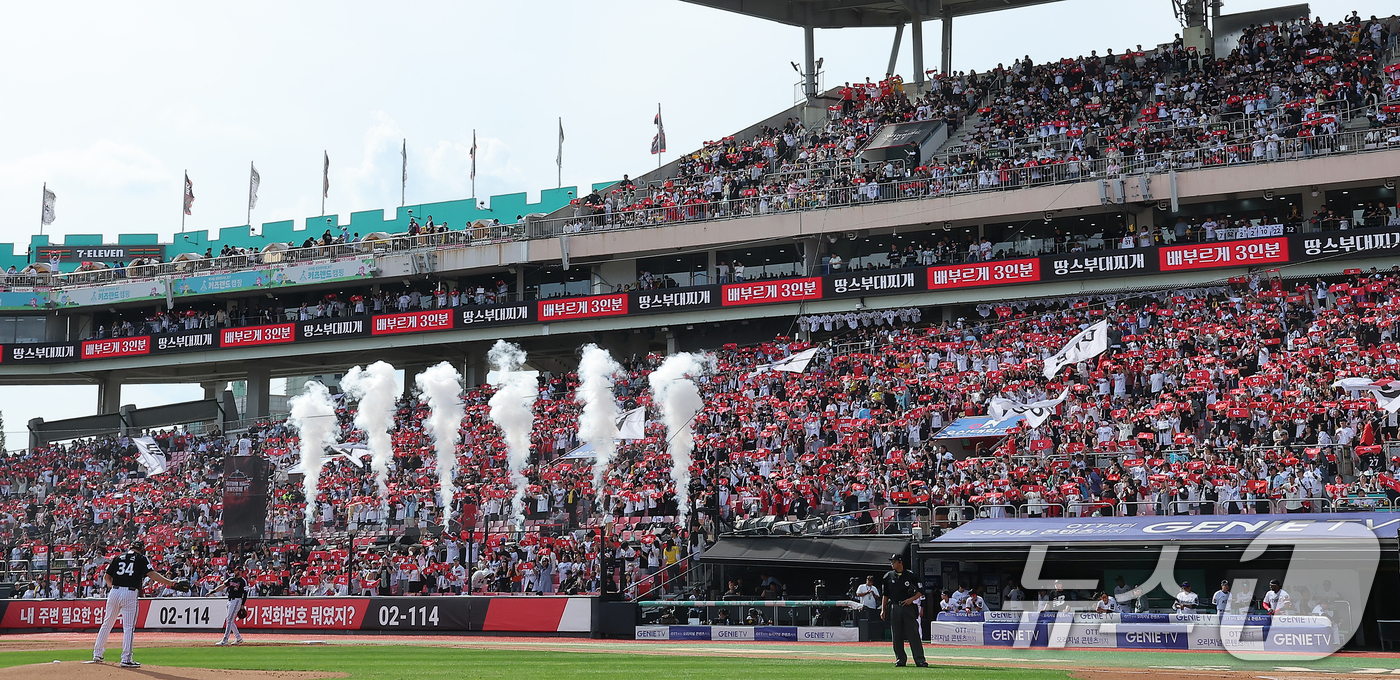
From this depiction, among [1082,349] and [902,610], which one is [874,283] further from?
[902,610]

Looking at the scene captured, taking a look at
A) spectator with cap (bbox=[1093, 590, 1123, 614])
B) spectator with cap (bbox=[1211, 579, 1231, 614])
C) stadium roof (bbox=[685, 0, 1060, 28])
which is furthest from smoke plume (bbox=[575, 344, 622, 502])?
stadium roof (bbox=[685, 0, 1060, 28])

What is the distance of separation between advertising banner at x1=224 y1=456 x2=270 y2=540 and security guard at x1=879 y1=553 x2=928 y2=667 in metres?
19.5

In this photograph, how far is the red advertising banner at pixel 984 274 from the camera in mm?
42125

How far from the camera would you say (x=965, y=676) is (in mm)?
14859

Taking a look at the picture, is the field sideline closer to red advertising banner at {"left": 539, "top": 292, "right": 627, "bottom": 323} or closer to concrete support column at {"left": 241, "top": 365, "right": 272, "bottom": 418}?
red advertising banner at {"left": 539, "top": 292, "right": 627, "bottom": 323}

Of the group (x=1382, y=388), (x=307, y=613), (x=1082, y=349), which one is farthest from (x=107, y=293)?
(x=1382, y=388)

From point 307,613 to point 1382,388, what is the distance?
76.8 ft

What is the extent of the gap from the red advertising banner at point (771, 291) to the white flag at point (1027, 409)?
47.0 ft

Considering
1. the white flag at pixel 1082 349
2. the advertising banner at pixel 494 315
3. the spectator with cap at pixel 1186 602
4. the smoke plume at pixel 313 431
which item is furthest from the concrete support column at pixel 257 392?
the spectator with cap at pixel 1186 602

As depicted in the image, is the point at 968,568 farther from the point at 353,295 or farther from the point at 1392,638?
the point at 353,295

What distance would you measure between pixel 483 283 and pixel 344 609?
84.0 feet

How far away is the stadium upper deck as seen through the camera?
41000mm

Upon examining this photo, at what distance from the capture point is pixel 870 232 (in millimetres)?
46656

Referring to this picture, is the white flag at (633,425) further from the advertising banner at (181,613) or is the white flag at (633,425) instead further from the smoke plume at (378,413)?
the advertising banner at (181,613)
